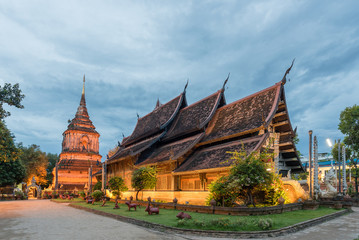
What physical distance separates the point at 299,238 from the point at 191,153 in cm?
1305

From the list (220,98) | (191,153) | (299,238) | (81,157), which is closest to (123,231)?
(299,238)

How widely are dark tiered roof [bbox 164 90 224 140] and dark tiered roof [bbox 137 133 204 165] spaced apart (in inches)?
30.3

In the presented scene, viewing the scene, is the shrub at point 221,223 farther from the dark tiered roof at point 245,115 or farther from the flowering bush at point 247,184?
the dark tiered roof at point 245,115

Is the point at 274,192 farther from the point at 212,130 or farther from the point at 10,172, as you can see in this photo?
the point at 10,172

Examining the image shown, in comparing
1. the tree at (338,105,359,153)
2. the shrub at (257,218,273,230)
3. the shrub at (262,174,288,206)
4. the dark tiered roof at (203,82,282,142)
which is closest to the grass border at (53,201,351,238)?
the shrub at (257,218,273,230)

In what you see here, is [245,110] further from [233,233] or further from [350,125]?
[350,125]

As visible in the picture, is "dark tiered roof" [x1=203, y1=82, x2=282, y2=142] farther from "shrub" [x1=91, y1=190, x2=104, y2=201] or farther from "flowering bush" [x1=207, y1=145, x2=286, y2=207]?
"shrub" [x1=91, y1=190, x2=104, y2=201]

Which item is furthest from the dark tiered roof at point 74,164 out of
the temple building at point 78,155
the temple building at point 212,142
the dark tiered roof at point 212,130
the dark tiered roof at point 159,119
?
the dark tiered roof at point 212,130

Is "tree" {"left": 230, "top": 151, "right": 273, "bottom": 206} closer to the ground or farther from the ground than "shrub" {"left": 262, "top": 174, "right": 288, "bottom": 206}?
farther from the ground

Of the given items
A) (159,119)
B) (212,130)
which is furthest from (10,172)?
(212,130)

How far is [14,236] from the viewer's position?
9.45m

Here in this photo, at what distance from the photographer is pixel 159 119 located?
2975 centimetres

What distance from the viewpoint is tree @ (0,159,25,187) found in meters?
43.9

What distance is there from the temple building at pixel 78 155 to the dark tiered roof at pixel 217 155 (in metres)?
34.5
